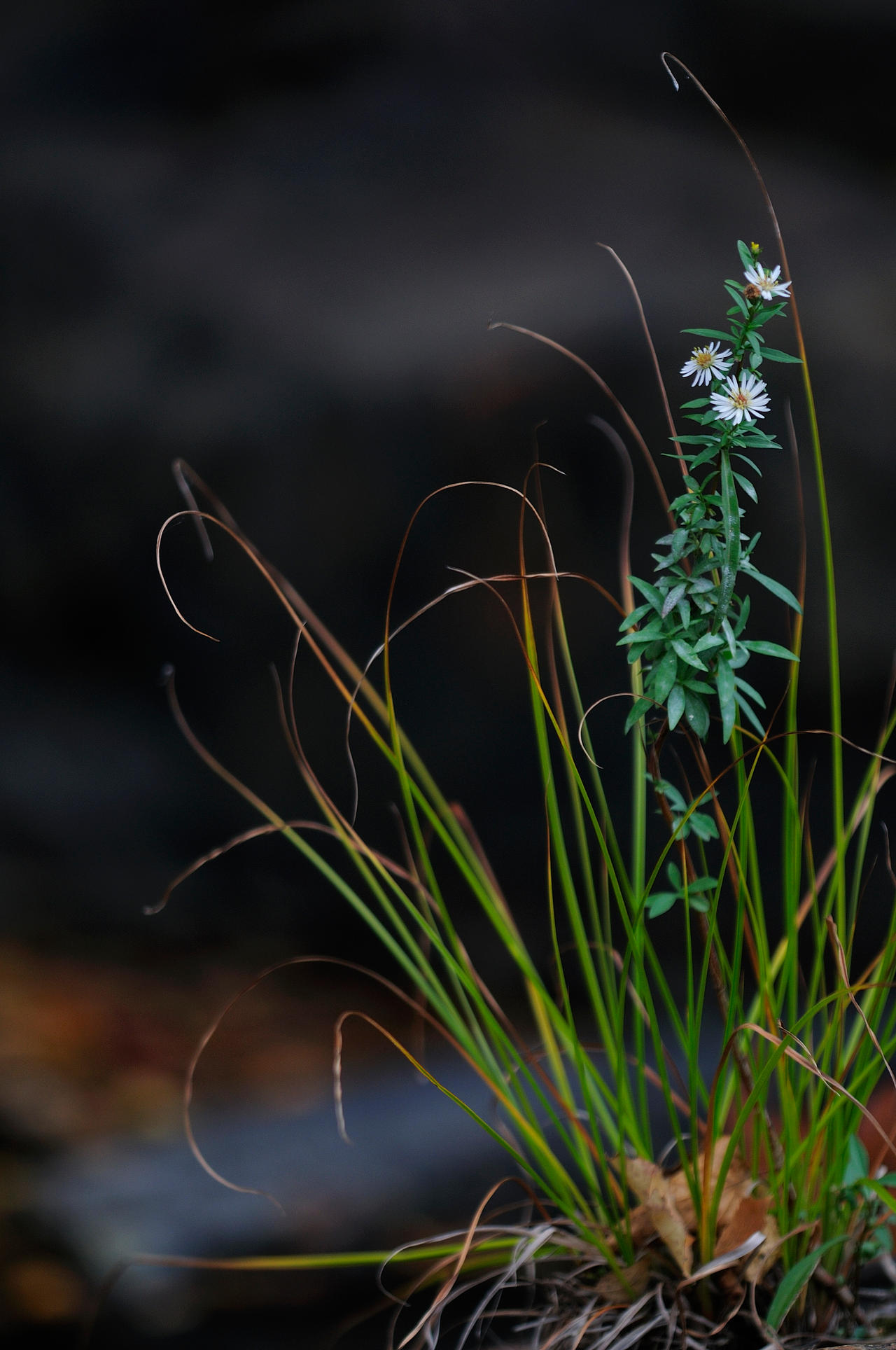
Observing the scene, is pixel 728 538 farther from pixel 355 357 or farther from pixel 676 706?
pixel 355 357

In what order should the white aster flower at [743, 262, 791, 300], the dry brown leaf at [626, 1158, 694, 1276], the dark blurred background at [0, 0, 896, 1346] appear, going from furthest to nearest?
1. the dark blurred background at [0, 0, 896, 1346]
2. the dry brown leaf at [626, 1158, 694, 1276]
3. the white aster flower at [743, 262, 791, 300]

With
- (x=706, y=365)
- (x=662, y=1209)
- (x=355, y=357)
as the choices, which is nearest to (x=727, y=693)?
(x=706, y=365)

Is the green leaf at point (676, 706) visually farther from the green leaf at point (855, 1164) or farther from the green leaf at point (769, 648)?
the green leaf at point (855, 1164)

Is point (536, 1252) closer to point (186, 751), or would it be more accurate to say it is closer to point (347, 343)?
point (186, 751)

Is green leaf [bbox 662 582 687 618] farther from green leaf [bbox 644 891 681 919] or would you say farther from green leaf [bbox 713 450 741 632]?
green leaf [bbox 644 891 681 919]

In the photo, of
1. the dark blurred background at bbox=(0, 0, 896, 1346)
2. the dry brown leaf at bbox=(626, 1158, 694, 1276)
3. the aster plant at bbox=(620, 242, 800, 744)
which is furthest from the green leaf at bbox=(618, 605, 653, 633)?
the dark blurred background at bbox=(0, 0, 896, 1346)

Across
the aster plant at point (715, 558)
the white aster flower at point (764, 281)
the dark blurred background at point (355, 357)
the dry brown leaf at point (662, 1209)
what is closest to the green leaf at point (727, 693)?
the aster plant at point (715, 558)
